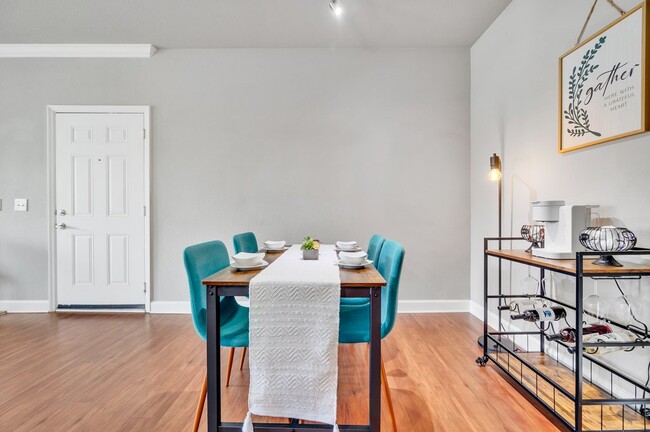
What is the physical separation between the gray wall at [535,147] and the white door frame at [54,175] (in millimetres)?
3309

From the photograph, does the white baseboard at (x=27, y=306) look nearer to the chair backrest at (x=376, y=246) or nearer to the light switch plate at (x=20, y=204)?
the light switch plate at (x=20, y=204)

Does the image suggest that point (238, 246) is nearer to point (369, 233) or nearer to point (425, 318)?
point (369, 233)

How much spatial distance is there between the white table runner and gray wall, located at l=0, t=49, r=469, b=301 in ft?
6.24

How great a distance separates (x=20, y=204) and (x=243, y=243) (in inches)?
104

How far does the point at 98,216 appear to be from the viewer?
10.6ft

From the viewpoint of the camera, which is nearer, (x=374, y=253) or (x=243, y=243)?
(x=374, y=253)

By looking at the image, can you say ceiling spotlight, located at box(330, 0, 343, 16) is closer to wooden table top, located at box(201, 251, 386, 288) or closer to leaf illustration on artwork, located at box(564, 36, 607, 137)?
leaf illustration on artwork, located at box(564, 36, 607, 137)

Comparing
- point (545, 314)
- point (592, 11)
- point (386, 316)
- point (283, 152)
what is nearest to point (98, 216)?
point (283, 152)

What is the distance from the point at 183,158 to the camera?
127 inches

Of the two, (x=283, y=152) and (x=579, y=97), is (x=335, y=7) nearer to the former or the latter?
(x=283, y=152)

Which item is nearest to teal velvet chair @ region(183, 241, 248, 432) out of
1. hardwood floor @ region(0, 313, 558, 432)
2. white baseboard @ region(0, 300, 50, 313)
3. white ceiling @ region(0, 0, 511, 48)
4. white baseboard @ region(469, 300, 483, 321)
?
hardwood floor @ region(0, 313, 558, 432)

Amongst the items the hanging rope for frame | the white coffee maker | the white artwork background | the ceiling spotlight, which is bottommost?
the white coffee maker

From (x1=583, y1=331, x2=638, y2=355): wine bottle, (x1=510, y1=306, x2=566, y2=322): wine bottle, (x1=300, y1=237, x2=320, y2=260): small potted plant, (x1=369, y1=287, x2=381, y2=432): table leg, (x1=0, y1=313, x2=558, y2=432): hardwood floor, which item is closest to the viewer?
(x1=369, y1=287, x2=381, y2=432): table leg

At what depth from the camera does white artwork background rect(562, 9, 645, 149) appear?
58.9 inches
